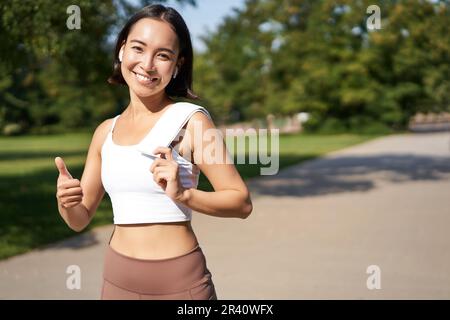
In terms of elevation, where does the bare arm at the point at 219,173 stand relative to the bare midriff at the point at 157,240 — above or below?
above

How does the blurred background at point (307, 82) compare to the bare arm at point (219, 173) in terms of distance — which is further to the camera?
the blurred background at point (307, 82)

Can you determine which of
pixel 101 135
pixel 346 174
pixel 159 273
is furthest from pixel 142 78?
pixel 346 174

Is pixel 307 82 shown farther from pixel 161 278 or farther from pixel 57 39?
pixel 161 278

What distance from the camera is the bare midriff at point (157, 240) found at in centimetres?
202

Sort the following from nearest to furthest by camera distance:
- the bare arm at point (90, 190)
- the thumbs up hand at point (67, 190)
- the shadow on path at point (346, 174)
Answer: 1. the thumbs up hand at point (67, 190)
2. the bare arm at point (90, 190)
3. the shadow on path at point (346, 174)

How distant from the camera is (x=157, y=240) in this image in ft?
6.61

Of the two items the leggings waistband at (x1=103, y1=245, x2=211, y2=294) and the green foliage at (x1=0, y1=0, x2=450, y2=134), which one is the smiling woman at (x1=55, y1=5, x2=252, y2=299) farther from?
the green foliage at (x1=0, y1=0, x2=450, y2=134)

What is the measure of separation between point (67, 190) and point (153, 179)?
0.32 meters

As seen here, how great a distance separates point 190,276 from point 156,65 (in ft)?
2.22

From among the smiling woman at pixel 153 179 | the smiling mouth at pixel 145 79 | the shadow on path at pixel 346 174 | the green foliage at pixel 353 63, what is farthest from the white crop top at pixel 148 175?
the green foliage at pixel 353 63

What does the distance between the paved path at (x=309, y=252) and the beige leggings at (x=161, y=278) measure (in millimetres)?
3403

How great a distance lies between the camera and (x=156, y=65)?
6.67ft

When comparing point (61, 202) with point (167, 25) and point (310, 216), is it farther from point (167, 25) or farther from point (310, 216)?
point (310, 216)

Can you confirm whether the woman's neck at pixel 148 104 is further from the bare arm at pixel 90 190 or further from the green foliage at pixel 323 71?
the green foliage at pixel 323 71
